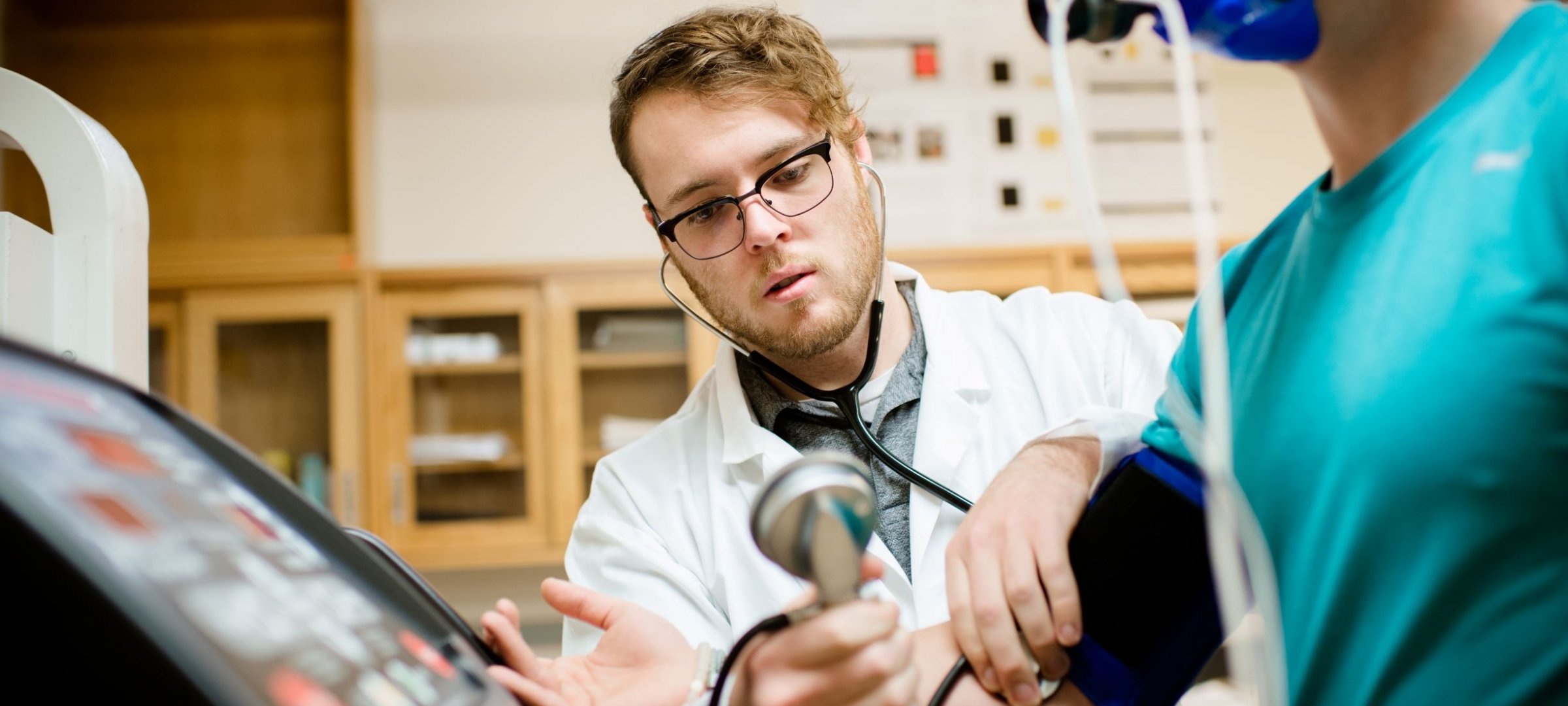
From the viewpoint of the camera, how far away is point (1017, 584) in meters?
0.64

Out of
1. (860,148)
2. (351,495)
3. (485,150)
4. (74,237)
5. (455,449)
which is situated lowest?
(351,495)

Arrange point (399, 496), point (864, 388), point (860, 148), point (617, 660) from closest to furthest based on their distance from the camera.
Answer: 1. point (617, 660)
2. point (864, 388)
3. point (860, 148)
4. point (399, 496)

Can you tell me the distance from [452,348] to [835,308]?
197 cm

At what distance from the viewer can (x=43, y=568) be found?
0.90 ft

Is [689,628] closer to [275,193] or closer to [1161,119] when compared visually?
[275,193]

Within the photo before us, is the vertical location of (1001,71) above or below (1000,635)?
above

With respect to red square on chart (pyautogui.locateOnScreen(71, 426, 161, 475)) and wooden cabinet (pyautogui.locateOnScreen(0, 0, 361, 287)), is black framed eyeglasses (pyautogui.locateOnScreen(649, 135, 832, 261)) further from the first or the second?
wooden cabinet (pyautogui.locateOnScreen(0, 0, 361, 287))

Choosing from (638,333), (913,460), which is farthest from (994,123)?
(913,460)

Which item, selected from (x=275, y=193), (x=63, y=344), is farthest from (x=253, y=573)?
(x=275, y=193)

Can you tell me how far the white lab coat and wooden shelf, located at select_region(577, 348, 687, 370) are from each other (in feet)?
4.97

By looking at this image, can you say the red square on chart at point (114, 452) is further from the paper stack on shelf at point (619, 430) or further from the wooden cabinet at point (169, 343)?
the wooden cabinet at point (169, 343)

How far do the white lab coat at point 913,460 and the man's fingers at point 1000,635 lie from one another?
0.40 meters

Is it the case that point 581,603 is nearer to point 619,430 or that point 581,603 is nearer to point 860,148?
point 860,148

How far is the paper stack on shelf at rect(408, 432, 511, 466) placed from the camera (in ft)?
9.36
